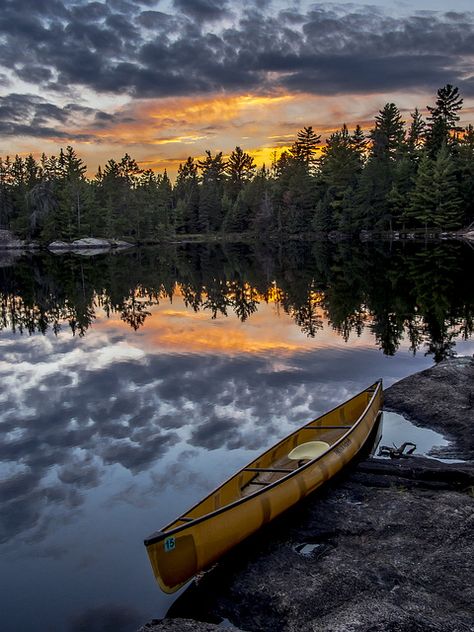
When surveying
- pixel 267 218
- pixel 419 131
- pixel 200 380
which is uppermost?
pixel 419 131

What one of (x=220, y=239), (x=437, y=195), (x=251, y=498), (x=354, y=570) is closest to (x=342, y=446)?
(x=251, y=498)

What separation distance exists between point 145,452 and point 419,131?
110 m

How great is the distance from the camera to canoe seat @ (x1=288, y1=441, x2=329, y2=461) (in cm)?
1270

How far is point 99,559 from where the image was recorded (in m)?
10.3

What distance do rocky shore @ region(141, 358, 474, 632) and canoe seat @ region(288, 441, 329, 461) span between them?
74 cm

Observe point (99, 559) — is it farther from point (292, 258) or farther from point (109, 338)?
point (292, 258)

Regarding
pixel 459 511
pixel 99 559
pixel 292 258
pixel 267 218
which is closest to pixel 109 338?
pixel 99 559

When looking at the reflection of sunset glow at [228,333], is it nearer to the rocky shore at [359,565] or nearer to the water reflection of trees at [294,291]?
the water reflection of trees at [294,291]

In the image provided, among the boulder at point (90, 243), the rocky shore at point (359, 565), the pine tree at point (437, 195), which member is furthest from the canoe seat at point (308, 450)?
the boulder at point (90, 243)

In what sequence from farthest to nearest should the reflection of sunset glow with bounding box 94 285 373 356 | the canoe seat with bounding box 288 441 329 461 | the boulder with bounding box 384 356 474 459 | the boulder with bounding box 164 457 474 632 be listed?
the reflection of sunset glow with bounding box 94 285 373 356 → the boulder with bounding box 384 356 474 459 → the canoe seat with bounding box 288 441 329 461 → the boulder with bounding box 164 457 474 632

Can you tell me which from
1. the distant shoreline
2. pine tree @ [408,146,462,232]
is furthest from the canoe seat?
pine tree @ [408,146,462,232]

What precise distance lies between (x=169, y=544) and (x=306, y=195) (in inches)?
4260

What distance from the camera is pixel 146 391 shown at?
21.2m

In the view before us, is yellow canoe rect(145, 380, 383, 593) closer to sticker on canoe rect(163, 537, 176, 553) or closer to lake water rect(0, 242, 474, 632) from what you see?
sticker on canoe rect(163, 537, 176, 553)
